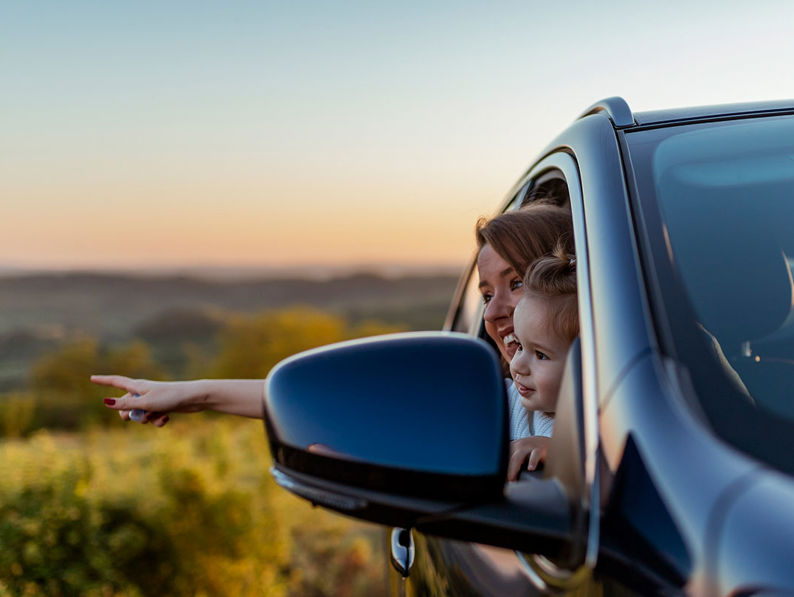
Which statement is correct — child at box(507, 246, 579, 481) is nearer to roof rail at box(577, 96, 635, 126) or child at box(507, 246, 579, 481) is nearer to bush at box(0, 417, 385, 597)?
roof rail at box(577, 96, 635, 126)

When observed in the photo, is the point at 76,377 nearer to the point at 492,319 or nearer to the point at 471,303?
the point at 471,303

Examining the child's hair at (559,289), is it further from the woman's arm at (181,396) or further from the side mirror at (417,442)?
the woman's arm at (181,396)

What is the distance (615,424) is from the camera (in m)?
0.98

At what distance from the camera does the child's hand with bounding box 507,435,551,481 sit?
1.40 meters

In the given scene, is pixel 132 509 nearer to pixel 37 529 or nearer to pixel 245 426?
pixel 37 529

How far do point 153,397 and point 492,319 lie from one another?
851mm

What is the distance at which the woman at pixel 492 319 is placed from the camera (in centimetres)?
196

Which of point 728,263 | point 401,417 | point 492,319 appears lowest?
point 492,319

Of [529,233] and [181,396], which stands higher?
[529,233]

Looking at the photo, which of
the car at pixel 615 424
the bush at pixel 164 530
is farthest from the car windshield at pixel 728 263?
the bush at pixel 164 530

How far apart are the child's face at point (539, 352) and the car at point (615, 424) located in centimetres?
22

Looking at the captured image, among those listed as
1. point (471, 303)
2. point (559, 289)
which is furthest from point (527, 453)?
point (471, 303)

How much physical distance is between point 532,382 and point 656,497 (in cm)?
66

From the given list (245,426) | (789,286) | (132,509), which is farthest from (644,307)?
(245,426)
